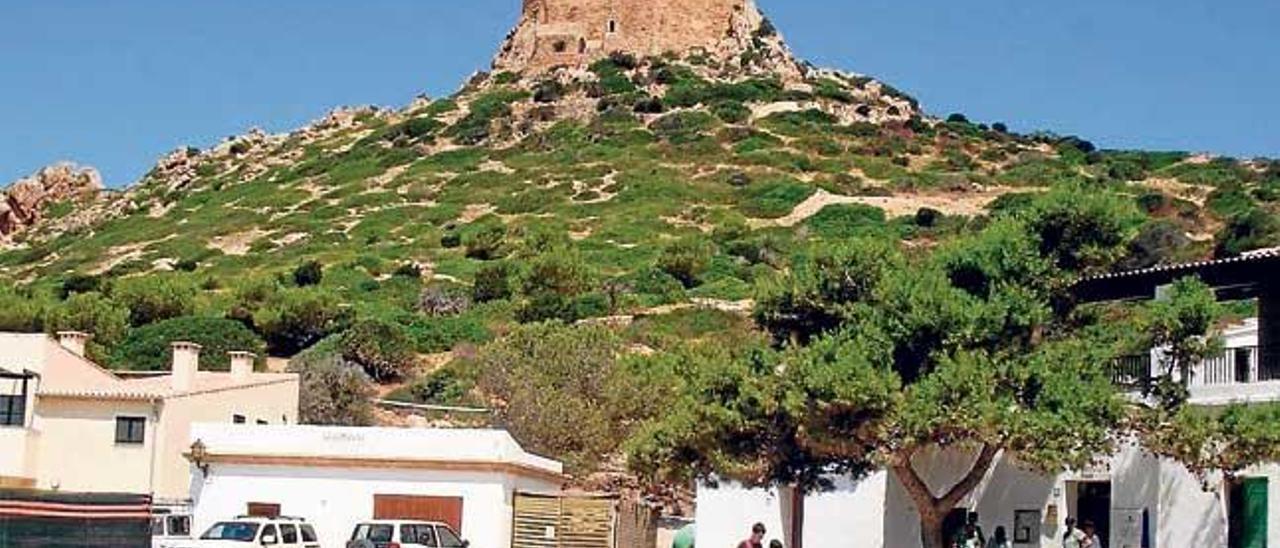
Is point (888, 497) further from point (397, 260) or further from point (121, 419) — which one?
point (397, 260)

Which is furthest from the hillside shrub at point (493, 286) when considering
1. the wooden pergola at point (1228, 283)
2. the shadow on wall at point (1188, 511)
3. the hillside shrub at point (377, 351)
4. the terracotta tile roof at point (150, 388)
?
the shadow on wall at point (1188, 511)

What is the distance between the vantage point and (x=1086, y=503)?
100 feet

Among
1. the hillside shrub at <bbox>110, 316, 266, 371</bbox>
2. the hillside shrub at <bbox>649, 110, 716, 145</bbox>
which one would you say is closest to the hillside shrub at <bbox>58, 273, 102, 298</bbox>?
the hillside shrub at <bbox>110, 316, 266, 371</bbox>

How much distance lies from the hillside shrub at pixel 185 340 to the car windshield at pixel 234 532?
1249 inches

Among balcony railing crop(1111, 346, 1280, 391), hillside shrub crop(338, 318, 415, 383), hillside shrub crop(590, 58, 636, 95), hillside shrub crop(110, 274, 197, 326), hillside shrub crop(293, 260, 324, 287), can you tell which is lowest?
balcony railing crop(1111, 346, 1280, 391)

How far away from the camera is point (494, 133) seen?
11075 centimetres

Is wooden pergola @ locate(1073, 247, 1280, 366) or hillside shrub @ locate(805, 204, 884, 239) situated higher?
hillside shrub @ locate(805, 204, 884, 239)

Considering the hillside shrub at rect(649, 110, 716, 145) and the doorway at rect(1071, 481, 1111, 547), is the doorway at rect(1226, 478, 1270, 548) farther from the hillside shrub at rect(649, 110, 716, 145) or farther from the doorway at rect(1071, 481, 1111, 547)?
the hillside shrub at rect(649, 110, 716, 145)

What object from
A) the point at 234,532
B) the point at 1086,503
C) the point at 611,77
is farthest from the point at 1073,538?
the point at 611,77

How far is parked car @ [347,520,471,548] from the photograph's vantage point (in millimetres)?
31094

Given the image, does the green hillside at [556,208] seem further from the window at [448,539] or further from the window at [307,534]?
the window at [307,534]

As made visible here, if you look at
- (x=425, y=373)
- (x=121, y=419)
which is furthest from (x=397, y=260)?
(x=121, y=419)

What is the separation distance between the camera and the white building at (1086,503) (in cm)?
2758

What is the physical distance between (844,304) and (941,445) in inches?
121
